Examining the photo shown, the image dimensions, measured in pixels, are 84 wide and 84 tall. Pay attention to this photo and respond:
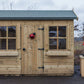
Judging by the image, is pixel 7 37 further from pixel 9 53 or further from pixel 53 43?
pixel 53 43

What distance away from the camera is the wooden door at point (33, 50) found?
5.05 meters

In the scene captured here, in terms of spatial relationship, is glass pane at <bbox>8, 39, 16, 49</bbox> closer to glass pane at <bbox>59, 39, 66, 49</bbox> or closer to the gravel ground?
the gravel ground

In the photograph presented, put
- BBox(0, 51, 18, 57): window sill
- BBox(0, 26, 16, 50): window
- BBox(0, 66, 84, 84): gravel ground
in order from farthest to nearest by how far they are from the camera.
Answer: BBox(0, 26, 16, 50): window, BBox(0, 51, 18, 57): window sill, BBox(0, 66, 84, 84): gravel ground

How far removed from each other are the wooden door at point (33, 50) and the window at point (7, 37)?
0.39m

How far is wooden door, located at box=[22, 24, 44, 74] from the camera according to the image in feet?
16.6

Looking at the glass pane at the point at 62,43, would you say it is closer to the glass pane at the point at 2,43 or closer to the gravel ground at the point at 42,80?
the gravel ground at the point at 42,80

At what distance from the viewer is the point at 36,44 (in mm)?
5059

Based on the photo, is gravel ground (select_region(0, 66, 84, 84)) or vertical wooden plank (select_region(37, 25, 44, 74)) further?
vertical wooden plank (select_region(37, 25, 44, 74))

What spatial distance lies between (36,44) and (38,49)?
0.21 meters

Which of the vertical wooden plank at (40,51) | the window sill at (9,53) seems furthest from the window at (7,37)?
the vertical wooden plank at (40,51)

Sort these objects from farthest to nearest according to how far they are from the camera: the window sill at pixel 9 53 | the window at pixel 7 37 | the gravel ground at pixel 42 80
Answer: the window at pixel 7 37
the window sill at pixel 9 53
the gravel ground at pixel 42 80

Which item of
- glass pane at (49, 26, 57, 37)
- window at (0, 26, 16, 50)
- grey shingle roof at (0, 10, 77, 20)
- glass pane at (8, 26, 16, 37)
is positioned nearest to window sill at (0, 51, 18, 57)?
window at (0, 26, 16, 50)

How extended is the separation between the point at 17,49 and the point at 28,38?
0.61 metres

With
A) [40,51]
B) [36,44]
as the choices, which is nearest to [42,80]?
[40,51]
